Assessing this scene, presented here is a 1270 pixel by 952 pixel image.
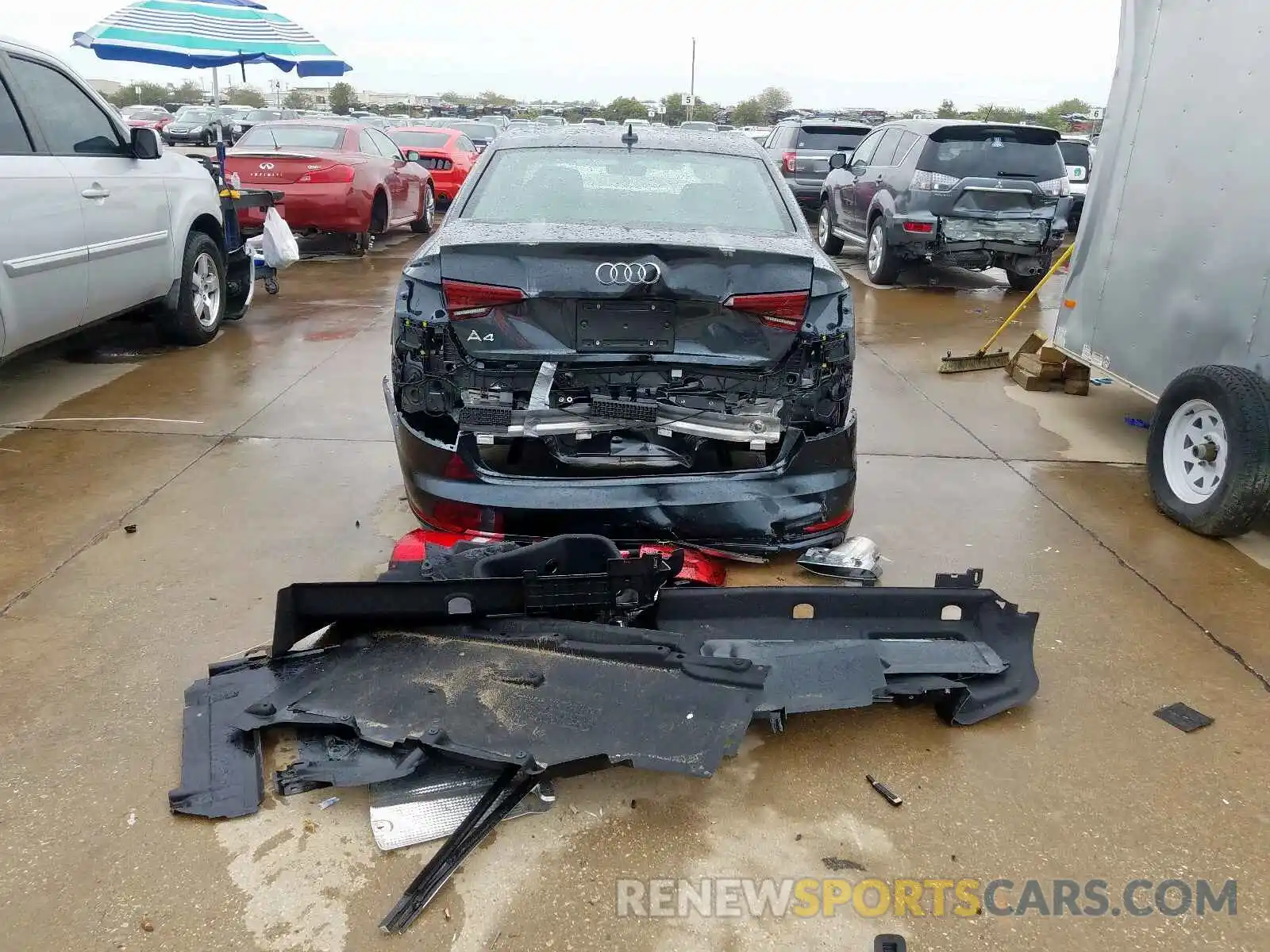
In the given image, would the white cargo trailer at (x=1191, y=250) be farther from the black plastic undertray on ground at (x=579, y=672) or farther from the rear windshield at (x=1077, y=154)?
the rear windshield at (x=1077, y=154)

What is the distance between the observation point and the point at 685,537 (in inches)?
139

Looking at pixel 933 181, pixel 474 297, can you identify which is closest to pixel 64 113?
pixel 474 297

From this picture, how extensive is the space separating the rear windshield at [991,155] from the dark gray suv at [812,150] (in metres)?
4.49

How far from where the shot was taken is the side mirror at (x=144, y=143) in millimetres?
5984

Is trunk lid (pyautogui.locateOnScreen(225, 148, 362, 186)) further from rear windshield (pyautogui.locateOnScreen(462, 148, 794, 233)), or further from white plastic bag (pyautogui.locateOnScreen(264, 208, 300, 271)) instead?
rear windshield (pyautogui.locateOnScreen(462, 148, 794, 233))

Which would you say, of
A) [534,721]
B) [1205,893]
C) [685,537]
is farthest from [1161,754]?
[534,721]

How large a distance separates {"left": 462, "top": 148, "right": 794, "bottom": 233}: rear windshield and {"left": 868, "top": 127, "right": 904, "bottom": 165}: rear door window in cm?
691

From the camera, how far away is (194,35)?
1450 centimetres

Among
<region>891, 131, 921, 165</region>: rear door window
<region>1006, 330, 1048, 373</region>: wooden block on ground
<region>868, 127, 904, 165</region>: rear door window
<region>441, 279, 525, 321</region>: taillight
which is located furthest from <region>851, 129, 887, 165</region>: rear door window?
<region>441, 279, 525, 321</region>: taillight

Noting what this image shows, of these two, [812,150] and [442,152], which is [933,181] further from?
[442,152]

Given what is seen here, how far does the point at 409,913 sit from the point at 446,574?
3.98 feet

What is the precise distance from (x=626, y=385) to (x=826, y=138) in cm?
1271

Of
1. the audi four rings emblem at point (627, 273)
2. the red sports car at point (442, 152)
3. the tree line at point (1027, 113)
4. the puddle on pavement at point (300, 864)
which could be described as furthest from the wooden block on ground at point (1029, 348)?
the tree line at point (1027, 113)

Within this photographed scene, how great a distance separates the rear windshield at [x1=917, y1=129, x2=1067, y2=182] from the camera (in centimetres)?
986
